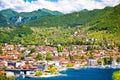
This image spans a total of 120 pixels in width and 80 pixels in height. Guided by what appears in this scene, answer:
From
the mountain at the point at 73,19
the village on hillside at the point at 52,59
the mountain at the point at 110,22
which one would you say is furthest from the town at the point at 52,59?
the mountain at the point at 73,19

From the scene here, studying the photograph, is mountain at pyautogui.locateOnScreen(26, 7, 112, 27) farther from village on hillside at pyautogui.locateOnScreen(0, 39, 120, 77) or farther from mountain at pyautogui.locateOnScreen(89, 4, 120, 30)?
village on hillside at pyautogui.locateOnScreen(0, 39, 120, 77)

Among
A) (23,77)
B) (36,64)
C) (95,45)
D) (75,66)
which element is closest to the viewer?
(23,77)

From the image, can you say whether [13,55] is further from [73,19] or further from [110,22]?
[73,19]

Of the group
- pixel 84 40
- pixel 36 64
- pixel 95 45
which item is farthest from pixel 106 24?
pixel 36 64

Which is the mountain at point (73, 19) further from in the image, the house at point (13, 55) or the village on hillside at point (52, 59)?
the house at point (13, 55)

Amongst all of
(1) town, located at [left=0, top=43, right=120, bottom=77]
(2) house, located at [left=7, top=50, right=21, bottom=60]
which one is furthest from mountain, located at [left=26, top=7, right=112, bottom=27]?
(2) house, located at [left=7, top=50, right=21, bottom=60]

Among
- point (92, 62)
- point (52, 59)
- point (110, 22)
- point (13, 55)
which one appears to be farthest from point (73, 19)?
point (92, 62)

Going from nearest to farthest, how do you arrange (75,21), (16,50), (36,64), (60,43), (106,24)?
(36,64), (16,50), (60,43), (106,24), (75,21)

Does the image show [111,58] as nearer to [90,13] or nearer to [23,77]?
[23,77]
